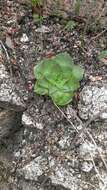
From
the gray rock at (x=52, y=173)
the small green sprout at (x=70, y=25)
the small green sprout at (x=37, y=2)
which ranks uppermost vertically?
the small green sprout at (x=37, y=2)

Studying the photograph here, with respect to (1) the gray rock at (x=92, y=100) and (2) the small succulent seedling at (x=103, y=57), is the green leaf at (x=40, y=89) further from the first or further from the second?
(2) the small succulent seedling at (x=103, y=57)

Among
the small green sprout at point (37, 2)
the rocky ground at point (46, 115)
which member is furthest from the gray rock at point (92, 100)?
the small green sprout at point (37, 2)

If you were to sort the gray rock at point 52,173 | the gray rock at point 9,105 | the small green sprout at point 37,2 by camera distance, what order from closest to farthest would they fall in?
the gray rock at point 52,173 < the gray rock at point 9,105 < the small green sprout at point 37,2

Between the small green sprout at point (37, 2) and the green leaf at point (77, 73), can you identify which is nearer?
the green leaf at point (77, 73)

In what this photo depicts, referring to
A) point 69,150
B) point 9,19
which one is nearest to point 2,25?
point 9,19

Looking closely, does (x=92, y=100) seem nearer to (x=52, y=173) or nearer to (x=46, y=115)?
(x=46, y=115)

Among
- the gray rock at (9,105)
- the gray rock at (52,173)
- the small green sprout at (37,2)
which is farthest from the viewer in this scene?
the small green sprout at (37,2)

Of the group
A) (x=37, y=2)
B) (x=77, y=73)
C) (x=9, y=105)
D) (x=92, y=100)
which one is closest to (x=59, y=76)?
(x=77, y=73)

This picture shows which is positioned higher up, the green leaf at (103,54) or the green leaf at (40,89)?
the green leaf at (103,54)
